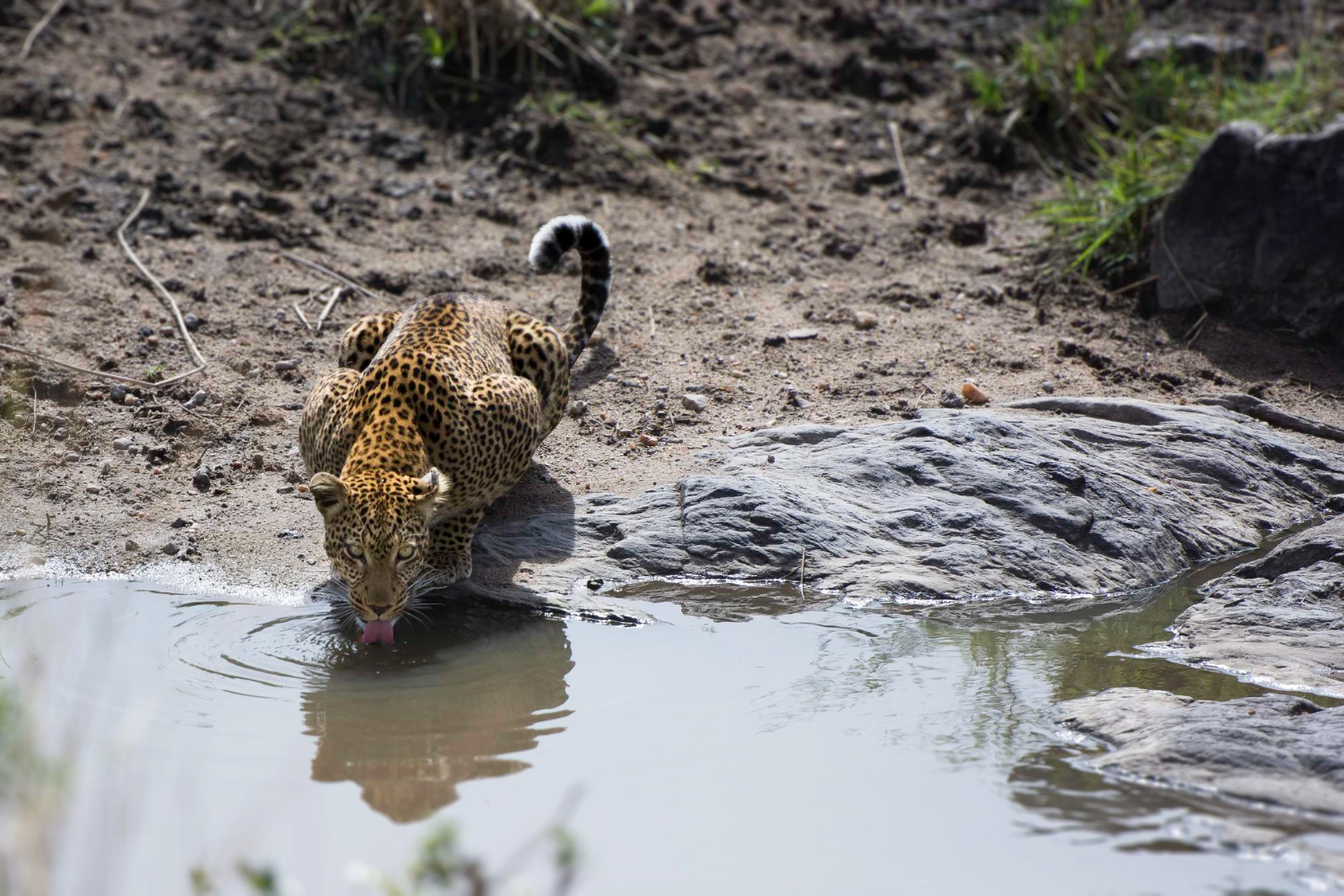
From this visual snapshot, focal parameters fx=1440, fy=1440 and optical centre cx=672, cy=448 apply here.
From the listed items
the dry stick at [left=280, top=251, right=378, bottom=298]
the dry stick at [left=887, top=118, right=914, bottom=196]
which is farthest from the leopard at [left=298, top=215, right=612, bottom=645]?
the dry stick at [left=887, top=118, right=914, bottom=196]

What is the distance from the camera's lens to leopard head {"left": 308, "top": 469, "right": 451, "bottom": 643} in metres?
5.57

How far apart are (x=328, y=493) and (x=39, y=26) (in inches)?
302

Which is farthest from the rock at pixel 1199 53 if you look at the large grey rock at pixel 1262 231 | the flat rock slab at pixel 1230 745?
the flat rock slab at pixel 1230 745

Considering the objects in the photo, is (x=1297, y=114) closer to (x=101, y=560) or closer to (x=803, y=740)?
(x=803, y=740)

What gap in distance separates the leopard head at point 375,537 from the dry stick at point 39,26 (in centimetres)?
711

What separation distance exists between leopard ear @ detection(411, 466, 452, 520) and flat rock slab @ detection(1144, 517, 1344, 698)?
119 inches

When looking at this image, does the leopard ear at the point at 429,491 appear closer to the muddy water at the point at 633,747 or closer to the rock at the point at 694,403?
the muddy water at the point at 633,747

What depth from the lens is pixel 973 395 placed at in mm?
8344

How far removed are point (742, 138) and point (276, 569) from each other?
6328mm

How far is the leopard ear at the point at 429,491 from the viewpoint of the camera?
580 cm

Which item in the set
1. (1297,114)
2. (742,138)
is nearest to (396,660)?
(742,138)

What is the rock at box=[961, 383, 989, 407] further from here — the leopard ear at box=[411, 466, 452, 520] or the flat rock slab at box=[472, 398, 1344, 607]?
the leopard ear at box=[411, 466, 452, 520]

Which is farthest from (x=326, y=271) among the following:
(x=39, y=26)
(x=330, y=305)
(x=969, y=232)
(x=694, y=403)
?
(x=969, y=232)

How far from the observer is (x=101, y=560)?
6566mm
